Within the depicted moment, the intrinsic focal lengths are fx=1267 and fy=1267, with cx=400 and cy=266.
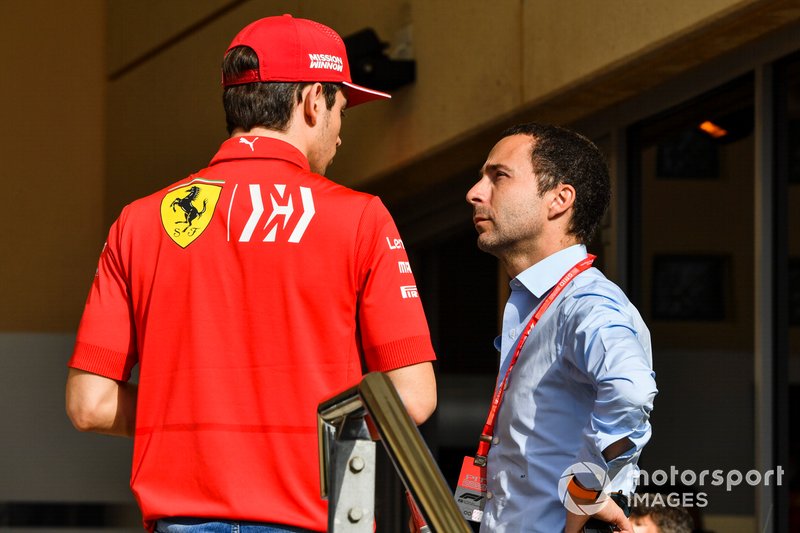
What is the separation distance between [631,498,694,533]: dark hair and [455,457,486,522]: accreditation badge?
4.53 feet

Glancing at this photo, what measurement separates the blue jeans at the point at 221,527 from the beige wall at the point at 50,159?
22.2 feet

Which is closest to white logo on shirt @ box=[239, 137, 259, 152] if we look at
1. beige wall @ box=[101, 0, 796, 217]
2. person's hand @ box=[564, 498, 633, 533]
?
person's hand @ box=[564, 498, 633, 533]

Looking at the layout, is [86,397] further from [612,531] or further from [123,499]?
[123,499]

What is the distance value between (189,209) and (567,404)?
36.0 inches

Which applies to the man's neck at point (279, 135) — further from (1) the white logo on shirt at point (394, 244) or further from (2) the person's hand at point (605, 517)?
(2) the person's hand at point (605, 517)

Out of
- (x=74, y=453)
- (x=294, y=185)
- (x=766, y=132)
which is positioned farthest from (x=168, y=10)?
(x=294, y=185)

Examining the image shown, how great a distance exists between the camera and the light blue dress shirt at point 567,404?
8.46 ft

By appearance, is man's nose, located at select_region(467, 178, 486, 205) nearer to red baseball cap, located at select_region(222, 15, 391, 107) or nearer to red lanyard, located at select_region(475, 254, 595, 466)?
red lanyard, located at select_region(475, 254, 595, 466)

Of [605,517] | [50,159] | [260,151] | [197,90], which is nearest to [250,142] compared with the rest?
[260,151]

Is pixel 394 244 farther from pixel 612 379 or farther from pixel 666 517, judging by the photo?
pixel 666 517

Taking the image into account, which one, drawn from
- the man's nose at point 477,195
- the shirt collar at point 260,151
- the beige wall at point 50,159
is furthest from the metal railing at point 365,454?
the beige wall at point 50,159

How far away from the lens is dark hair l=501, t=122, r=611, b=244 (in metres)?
3.14

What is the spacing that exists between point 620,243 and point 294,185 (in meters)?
3.41

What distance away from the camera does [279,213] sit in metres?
2.56
